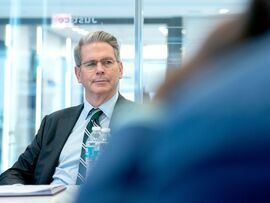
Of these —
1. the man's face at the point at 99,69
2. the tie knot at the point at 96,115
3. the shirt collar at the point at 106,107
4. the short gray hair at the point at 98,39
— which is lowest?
the tie knot at the point at 96,115

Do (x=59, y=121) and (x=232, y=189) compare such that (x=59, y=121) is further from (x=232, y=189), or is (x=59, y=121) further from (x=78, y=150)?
(x=232, y=189)

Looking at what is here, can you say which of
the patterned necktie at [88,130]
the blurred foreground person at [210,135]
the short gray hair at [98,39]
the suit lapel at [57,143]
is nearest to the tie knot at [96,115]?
→ the patterned necktie at [88,130]

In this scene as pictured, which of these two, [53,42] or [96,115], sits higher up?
[53,42]

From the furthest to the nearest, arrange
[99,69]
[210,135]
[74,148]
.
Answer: [99,69] < [74,148] < [210,135]

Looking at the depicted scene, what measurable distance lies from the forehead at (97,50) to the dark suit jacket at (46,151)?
0.82 feet

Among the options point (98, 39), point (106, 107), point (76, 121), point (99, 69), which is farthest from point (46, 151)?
point (98, 39)

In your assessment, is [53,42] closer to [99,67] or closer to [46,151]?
[99,67]

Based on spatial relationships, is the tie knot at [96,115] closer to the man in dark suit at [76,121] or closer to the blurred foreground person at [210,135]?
the man in dark suit at [76,121]

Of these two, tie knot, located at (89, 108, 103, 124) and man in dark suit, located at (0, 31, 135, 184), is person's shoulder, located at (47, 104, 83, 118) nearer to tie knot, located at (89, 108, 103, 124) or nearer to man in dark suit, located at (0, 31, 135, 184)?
man in dark suit, located at (0, 31, 135, 184)

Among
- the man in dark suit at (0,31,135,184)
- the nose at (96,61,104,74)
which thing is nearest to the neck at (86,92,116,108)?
the man in dark suit at (0,31,135,184)

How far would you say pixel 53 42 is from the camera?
201 inches

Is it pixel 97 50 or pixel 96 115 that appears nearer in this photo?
pixel 96 115

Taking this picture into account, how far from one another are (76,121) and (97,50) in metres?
0.39

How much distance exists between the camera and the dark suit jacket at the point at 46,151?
2191 millimetres
